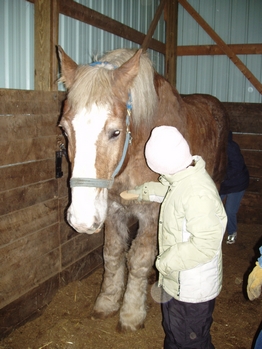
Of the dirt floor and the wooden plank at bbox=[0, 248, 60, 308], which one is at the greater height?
the wooden plank at bbox=[0, 248, 60, 308]

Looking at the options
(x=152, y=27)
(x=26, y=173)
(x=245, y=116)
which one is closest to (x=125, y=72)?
(x=26, y=173)

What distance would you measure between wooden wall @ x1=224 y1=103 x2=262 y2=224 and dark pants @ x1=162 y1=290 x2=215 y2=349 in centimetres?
339

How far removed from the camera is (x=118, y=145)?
186 centimetres

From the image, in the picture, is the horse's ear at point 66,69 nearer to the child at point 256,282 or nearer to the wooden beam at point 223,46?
the child at point 256,282

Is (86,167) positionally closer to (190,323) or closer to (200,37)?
(190,323)

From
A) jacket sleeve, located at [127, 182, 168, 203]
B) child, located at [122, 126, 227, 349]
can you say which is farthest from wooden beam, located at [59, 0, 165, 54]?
child, located at [122, 126, 227, 349]

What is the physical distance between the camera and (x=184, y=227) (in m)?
1.60

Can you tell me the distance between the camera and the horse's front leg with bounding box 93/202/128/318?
258 centimetres

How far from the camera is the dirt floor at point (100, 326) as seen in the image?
225 centimetres

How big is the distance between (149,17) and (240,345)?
4049mm

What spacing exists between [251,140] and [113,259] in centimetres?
307

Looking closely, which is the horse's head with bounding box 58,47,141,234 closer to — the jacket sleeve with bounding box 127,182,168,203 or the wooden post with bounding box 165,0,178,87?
the jacket sleeve with bounding box 127,182,168,203

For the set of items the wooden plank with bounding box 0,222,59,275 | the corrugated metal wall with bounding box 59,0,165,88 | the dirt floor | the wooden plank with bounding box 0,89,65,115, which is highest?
the corrugated metal wall with bounding box 59,0,165,88

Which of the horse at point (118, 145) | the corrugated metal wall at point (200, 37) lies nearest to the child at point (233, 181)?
the horse at point (118, 145)
